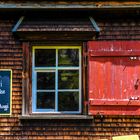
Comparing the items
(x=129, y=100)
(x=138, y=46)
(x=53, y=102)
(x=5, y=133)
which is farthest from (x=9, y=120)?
(x=138, y=46)

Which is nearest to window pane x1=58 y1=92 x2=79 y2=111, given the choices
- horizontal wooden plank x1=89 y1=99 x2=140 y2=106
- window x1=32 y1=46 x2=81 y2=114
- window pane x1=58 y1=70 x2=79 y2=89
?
window x1=32 y1=46 x2=81 y2=114

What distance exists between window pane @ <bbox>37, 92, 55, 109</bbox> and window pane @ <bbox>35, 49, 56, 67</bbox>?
61 centimetres

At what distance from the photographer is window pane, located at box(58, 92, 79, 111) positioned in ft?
28.6

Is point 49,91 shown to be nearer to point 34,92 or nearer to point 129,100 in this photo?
point 34,92

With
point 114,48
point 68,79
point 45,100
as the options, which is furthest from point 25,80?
point 114,48

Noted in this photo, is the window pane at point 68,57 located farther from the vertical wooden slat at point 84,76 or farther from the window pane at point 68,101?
the window pane at point 68,101

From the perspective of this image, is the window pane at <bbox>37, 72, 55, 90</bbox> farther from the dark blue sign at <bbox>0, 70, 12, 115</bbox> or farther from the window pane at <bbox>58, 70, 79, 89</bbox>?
the dark blue sign at <bbox>0, 70, 12, 115</bbox>

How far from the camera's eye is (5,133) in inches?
337

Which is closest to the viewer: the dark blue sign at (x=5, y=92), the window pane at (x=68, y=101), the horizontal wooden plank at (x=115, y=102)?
the horizontal wooden plank at (x=115, y=102)

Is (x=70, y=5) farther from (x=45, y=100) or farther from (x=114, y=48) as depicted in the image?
(x=45, y=100)

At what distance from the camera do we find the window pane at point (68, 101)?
870 cm

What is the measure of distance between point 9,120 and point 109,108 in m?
2.06

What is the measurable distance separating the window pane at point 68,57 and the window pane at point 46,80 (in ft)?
1.05

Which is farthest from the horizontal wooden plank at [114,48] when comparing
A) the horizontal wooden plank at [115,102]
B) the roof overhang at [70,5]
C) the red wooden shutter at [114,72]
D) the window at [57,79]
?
the horizontal wooden plank at [115,102]
